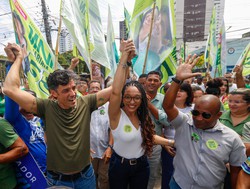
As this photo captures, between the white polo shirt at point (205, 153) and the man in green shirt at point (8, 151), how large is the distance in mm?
1259

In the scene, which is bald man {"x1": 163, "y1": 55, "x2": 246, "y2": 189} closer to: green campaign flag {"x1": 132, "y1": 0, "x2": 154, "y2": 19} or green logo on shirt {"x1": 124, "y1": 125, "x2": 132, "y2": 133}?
green logo on shirt {"x1": 124, "y1": 125, "x2": 132, "y2": 133}

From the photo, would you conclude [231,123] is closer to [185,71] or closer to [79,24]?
[185,71]

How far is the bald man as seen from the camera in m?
1.55

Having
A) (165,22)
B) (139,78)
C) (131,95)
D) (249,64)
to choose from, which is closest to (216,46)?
(249,64)

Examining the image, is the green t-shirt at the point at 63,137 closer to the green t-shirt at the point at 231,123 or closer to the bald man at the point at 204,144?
the bald man at the point at 204,144

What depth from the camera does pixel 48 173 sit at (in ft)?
5.52

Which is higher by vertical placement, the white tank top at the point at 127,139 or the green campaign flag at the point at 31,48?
the green campaign flag at the point at 31,48

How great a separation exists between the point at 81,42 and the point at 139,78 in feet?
4.12

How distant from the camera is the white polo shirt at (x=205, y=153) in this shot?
5.08 feet

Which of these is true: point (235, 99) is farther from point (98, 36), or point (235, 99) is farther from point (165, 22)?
point (98, 36)

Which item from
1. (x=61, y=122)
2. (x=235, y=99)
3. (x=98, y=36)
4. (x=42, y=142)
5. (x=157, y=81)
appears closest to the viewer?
(x=61, y=122)

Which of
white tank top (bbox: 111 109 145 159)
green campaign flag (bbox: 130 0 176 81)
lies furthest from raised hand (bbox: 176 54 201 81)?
green campaign flag (bbox: 130 0 176 81)

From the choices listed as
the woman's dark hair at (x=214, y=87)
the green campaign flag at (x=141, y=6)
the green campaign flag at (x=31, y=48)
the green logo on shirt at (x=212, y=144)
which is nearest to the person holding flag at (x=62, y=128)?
the green logo on shirt at (x=212, y=144)

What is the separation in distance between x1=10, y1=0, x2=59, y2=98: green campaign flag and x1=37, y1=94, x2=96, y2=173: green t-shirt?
4.55 ft
